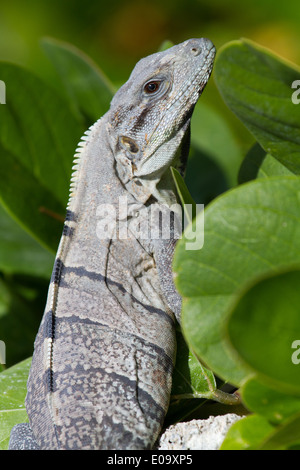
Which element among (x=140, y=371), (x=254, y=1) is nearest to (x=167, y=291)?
(x=140, y=371)

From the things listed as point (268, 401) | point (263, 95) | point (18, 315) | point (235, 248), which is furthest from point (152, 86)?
point (268, 401)

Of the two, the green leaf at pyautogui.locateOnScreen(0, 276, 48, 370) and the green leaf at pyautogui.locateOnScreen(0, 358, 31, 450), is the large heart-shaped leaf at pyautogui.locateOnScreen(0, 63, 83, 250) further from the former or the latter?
the green leaf at pyautogui.locateOnScreen(0, 358, 31, 450)

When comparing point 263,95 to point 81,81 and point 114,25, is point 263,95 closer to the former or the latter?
point 81,81

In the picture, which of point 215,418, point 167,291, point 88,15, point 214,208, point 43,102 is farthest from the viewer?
point 88,15

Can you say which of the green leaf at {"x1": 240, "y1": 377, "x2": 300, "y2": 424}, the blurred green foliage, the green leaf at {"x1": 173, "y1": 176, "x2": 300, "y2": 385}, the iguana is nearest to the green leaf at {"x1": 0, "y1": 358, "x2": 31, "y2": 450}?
the blurred green foliage

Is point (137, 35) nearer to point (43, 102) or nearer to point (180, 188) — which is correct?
point (43, 102)
